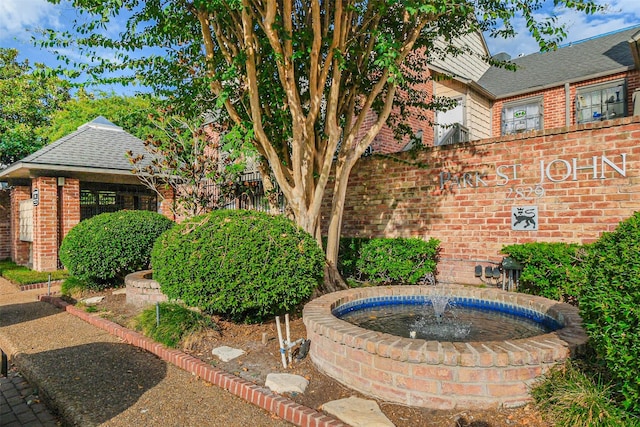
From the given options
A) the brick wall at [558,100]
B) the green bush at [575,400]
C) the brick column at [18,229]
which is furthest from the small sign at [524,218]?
the brick column at [18,229]

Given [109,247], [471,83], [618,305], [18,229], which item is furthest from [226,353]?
[18,229]

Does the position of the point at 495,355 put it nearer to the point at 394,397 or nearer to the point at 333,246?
the point at 394,397

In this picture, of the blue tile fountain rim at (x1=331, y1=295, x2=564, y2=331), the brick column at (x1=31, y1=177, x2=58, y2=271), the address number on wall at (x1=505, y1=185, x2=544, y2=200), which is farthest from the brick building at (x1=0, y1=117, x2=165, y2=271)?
the address number on wall at (x1=505, y1=185, x2=544, y2=200)

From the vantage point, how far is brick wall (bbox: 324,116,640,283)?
576cm

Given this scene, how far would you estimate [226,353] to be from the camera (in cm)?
446

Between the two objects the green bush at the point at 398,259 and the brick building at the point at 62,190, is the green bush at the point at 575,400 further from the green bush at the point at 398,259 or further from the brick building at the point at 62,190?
the brick building at the point at 62,190

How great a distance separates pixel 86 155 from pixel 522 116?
47.8 ft

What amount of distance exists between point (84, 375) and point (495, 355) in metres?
4.12

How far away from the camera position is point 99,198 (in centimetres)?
Answer: 1324

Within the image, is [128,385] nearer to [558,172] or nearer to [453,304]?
[453,304]

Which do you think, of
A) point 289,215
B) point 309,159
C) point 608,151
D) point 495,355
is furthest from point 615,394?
point 289,215

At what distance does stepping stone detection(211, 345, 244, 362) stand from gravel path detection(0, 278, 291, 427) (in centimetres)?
41

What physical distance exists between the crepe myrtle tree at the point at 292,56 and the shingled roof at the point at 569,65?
23.3 feet

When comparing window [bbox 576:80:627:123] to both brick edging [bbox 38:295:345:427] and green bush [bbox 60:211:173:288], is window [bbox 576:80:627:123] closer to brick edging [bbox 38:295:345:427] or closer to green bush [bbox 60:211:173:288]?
green bush [bbox 60:211:173:288]
